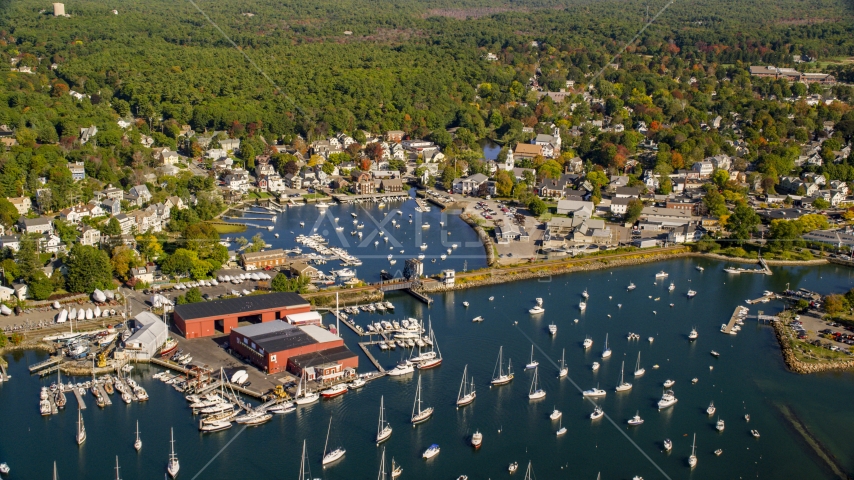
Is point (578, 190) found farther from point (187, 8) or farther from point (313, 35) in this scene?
point (187, 8)

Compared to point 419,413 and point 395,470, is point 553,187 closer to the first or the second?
point 419,413

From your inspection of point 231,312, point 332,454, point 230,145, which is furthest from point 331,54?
point 332,454

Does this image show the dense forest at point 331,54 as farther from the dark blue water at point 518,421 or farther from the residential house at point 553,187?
the dark blue water at point 518,421

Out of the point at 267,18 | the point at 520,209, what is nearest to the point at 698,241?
the point at 520,209

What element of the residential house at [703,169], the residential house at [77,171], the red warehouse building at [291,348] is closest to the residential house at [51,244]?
the residential house at [77,171]

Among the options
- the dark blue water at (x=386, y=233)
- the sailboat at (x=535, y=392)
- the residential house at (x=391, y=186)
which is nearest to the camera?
the sailboat at (x=535, y=392)

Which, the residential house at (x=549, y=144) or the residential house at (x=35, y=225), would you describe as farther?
the residential house at (x=549, y=144)
